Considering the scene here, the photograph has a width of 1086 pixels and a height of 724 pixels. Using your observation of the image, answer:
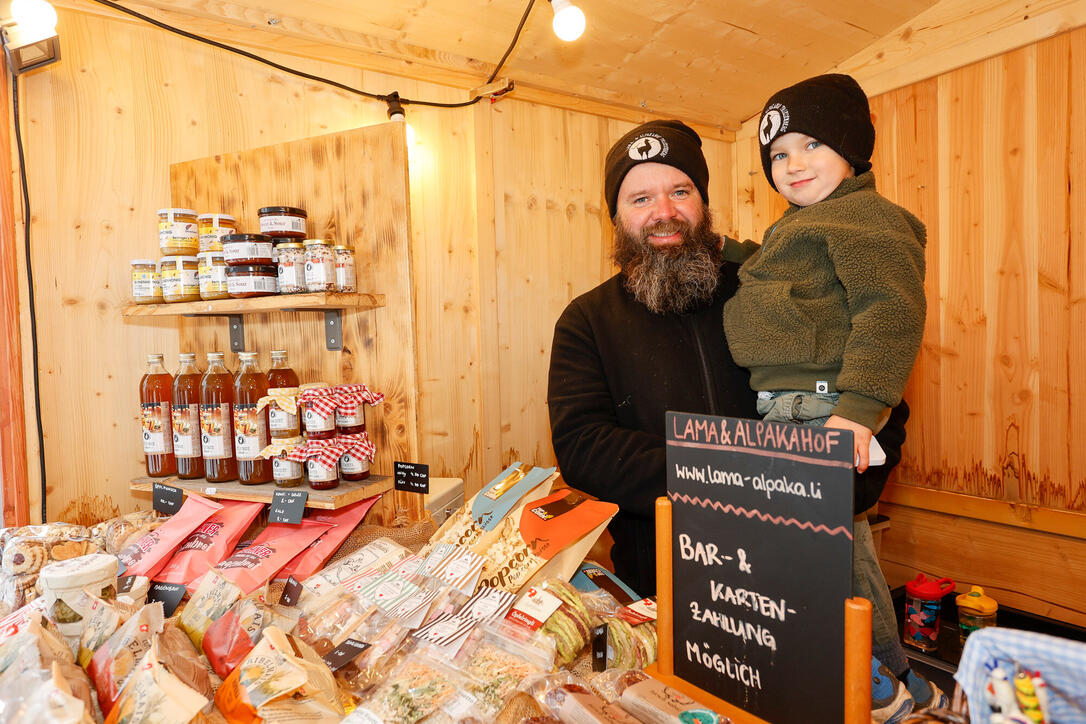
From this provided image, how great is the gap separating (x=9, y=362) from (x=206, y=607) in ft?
4.35

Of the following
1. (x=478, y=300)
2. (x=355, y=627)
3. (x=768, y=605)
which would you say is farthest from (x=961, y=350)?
(x=355, y=627)

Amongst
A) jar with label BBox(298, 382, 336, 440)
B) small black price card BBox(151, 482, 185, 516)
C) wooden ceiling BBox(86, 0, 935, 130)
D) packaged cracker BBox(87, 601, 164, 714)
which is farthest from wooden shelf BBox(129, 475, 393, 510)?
wooden ceiling BBox(86, 0, 935, 130)

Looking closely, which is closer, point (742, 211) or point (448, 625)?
point (448, 625)

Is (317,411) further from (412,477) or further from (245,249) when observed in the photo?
(245,249)

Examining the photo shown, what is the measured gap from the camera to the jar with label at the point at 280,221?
1728 millimetres

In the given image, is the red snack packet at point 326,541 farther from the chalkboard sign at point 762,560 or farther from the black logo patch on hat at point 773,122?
the black logo patch on hat at point 773,122

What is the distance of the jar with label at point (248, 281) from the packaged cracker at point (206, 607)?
0.84 m

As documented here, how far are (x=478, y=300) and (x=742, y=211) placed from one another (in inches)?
72.4

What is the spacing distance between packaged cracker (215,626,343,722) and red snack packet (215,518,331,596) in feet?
1.84

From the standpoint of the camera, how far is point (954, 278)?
108 inches

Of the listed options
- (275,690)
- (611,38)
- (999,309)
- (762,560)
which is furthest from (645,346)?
(999,309)

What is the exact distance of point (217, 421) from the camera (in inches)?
69.3

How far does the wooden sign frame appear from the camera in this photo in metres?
0.72

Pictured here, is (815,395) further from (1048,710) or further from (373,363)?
(373,363)
